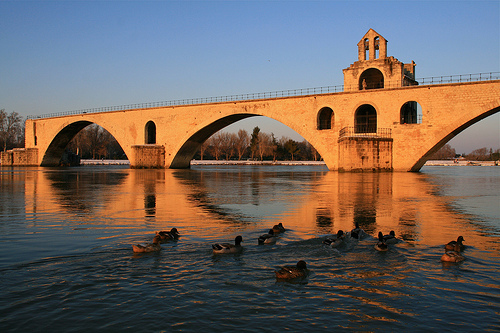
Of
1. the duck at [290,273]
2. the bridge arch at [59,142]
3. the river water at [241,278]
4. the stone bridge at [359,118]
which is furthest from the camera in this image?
the bridge arch at [59,142]

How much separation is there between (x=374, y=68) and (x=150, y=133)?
1234 inches

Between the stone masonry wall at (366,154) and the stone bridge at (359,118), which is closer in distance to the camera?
the stone bridge at (359,118)

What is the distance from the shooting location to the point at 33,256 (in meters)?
6.81

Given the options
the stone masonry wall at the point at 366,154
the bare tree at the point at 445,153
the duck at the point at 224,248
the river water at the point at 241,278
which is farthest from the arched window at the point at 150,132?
the bare tree at the point at 445,153

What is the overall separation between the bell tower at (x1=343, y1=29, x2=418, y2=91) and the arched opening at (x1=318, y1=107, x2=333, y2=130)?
289cm

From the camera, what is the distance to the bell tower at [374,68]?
40125 mm

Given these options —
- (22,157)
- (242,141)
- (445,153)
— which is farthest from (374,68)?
(445,153)

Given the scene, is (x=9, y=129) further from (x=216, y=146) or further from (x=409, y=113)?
(x=409, y=113)

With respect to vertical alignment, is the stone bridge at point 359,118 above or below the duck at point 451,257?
above

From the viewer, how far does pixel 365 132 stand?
40.6 meters

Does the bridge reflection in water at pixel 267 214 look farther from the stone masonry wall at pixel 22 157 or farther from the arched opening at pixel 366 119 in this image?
the stone masonry wall at pixel 22 157

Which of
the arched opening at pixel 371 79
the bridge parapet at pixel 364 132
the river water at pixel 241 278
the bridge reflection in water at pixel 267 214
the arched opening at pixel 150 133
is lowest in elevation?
the river water at pixel 241 278

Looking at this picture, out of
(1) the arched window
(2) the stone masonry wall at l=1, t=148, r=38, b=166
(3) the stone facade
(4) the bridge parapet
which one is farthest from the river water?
(2) the stone masonry wall at l=1, t=148, r=38, b=166

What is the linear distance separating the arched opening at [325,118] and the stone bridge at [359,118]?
0.02 m
